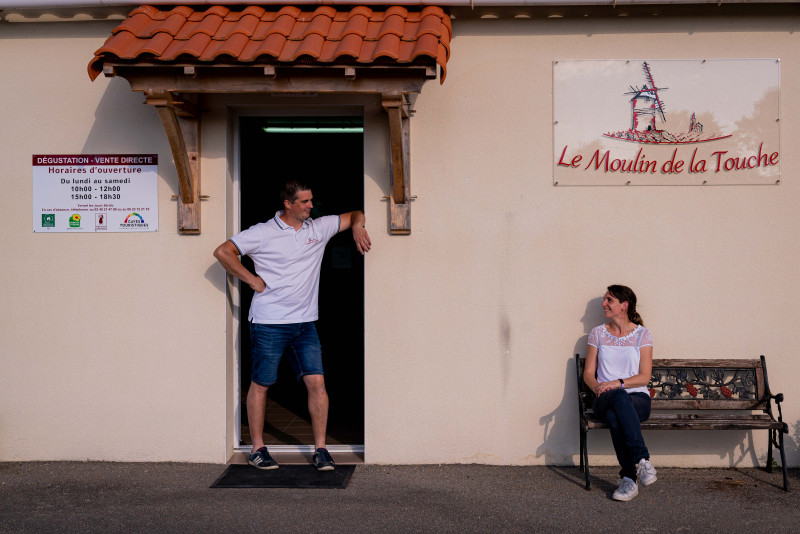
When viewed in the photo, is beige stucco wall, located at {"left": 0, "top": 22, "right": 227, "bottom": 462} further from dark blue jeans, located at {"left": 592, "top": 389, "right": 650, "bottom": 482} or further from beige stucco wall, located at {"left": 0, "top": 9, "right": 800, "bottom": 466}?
dark blue jeans, located at {"left": 592, "top": 389, "right": 650, "bottom": 482}

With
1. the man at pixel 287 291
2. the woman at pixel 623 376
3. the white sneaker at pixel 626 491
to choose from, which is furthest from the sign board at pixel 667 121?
the white sneaker at pixel 626 491

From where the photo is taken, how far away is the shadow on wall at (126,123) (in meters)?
5.61

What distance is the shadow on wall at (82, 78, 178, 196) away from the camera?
5.61 m

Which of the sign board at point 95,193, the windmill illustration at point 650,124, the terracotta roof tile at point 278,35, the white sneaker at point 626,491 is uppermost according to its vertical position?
the terracotta roof tile at point 278,35

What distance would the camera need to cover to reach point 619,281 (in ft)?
18.0

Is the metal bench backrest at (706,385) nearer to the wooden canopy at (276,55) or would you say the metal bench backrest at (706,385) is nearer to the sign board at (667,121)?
the sign board at (667,121)

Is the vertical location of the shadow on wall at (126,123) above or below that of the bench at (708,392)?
above

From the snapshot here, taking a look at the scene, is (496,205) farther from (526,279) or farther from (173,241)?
(173,241)

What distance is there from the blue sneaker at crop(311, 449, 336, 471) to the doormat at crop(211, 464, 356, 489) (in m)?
0.03

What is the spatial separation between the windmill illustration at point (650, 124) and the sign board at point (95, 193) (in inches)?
134

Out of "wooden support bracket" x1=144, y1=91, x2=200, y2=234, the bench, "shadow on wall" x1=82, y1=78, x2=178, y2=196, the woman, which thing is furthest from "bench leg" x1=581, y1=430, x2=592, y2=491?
"shadow on wall" x1=82, y1=78, x2=178, y2=196

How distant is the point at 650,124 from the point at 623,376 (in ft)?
5.94

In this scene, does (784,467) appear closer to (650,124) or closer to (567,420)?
(567,420)

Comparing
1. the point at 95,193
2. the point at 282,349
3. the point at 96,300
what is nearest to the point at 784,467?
the point at 282,349
